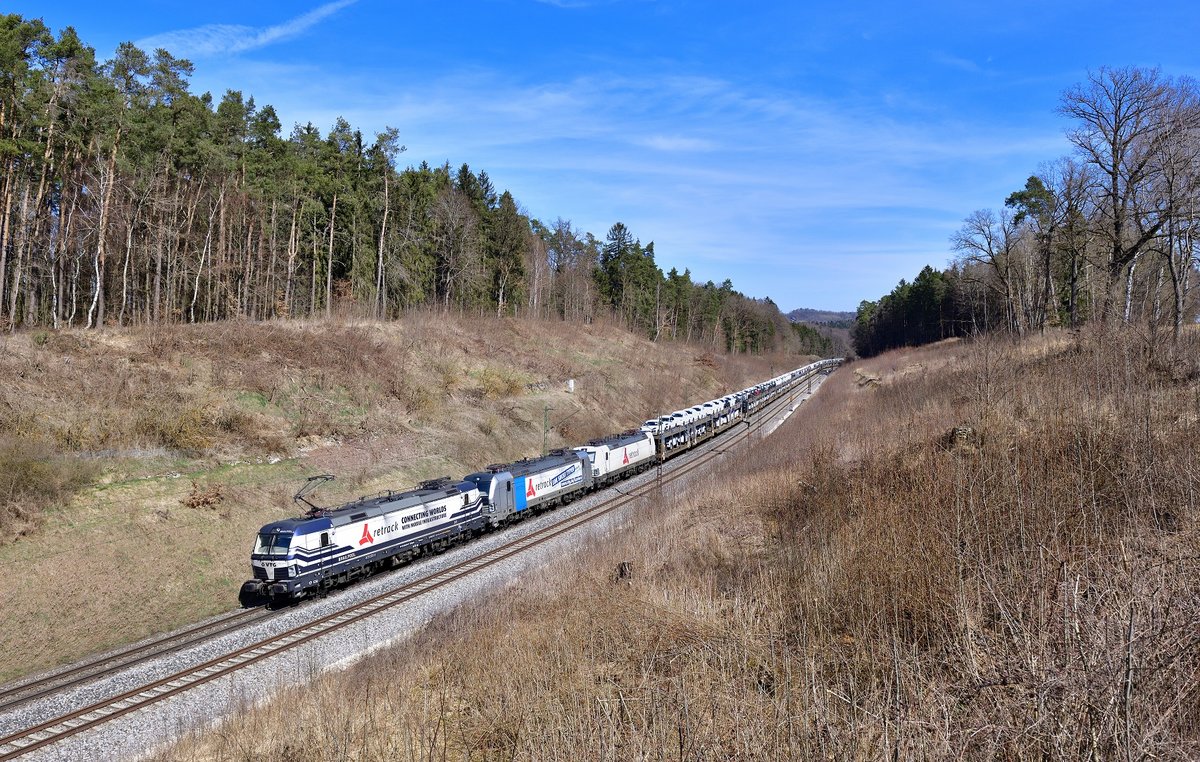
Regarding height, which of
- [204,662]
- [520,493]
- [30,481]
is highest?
[30,481]

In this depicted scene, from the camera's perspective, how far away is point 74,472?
72.1 ft

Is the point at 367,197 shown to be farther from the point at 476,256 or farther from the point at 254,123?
the point at 476,256

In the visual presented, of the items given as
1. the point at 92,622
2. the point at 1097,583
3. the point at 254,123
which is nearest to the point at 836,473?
the point at 1097,583

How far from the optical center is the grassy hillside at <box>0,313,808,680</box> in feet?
62.5

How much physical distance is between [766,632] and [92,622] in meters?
19.6

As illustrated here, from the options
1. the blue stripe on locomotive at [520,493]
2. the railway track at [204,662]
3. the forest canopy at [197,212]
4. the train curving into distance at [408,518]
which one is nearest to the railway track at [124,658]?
the railway track at [204,662]

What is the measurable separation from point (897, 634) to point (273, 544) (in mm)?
17831

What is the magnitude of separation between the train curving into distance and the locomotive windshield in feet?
0.10

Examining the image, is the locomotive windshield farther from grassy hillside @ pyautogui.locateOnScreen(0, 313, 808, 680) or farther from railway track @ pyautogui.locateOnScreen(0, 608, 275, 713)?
grassy hillside @ pyautogui.locateOnScreen(0, 313, 808, 680)

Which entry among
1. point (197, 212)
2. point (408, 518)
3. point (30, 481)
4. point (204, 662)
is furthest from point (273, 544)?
point (197, 212)

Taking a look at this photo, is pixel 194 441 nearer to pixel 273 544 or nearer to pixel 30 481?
pixel 30 481

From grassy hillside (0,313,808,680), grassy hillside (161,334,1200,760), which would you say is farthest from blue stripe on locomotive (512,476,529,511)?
grassy hillside (161,334,1200,760)

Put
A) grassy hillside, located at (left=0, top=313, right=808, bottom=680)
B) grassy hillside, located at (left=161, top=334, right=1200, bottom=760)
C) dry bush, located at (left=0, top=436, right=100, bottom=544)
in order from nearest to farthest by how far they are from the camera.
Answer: grassy hillside, located at (left=161, top=334, right=1200, bottom=760), grassy hillside, located at (left=0, top=313, right=808, bottom=680), dry bush, located at (left=0, top=436, right=100, bottom=544)

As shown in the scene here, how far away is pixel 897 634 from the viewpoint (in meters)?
7.89
